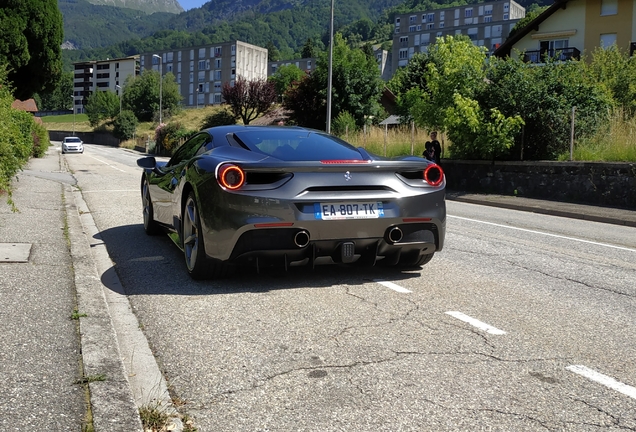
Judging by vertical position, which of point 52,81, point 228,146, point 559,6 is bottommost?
point 228,146

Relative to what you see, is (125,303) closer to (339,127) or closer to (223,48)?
(339,127)

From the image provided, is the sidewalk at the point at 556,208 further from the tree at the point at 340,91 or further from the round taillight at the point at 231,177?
the tree at the point at 340,91

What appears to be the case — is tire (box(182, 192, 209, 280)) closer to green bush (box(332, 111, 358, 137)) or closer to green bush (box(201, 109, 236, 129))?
green bush (box(332, 111, 358, 137))

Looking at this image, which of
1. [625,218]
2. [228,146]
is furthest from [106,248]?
[625,218]

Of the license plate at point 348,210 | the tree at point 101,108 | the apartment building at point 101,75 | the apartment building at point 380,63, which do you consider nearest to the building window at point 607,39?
the license plate at point 348,210

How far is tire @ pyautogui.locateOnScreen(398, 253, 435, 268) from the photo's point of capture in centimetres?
648

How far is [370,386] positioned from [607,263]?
525cm

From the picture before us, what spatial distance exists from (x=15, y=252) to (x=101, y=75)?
639ft

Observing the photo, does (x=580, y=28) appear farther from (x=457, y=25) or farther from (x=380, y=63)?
(x=457, y=25)

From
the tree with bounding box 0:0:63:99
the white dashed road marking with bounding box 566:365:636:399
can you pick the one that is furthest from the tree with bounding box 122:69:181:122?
the white dashed road marking with bounding box 566:365:636:399

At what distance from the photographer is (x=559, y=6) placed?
50.2 metres

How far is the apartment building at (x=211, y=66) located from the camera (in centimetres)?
14862

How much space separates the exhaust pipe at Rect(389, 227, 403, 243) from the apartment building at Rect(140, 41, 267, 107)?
143675 millimetres

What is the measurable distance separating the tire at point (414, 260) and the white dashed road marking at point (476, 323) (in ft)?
4.42
